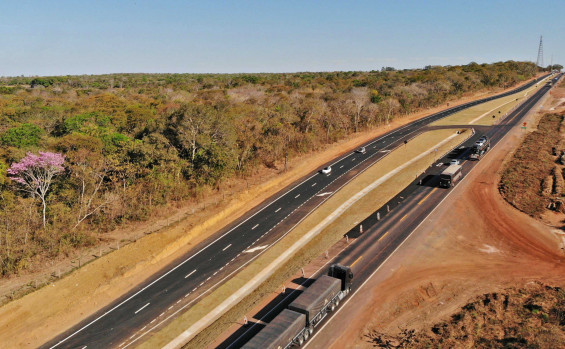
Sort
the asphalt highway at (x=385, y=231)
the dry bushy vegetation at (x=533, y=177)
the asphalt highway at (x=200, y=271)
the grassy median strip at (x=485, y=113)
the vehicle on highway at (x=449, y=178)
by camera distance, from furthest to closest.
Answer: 1. the grassy median strip at (x=485, y=113)
2. the vehicle on highway at (x=449, y=178)
3. the dry bushy vegetation at (x=533, y=177)
4. the asphalt highway at (x=385, y=231)
5. the asphalt highway at (x=200, y=271)

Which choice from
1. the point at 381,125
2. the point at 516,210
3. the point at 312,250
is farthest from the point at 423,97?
the point at 312,250

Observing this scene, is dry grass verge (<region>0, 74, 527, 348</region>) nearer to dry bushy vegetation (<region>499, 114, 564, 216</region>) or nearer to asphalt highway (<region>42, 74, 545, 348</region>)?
asphalt highway (<region>42, 74, 545, 348</region>)

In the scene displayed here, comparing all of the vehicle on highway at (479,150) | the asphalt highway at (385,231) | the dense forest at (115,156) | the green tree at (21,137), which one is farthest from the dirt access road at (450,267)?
the green tree at (21,137)

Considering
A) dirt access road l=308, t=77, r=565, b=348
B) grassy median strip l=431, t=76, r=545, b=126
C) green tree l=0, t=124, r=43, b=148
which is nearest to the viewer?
dirt access road l=308, t=77, r=565, b=348

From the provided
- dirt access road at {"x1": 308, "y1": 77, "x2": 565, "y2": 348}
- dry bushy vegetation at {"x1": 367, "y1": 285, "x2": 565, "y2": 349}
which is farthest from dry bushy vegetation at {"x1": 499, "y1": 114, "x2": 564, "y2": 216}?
dry bushy vegetation at {"x1": 367, "y1": 285, "x2": 565, "y2": 349}

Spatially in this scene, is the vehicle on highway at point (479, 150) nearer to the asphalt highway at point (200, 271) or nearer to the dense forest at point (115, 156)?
the asphalt highway at point (200, 271)

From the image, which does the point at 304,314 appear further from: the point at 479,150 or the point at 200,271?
the point at 479,150

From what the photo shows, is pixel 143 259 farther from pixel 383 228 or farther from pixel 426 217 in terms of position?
pixel 426 217
